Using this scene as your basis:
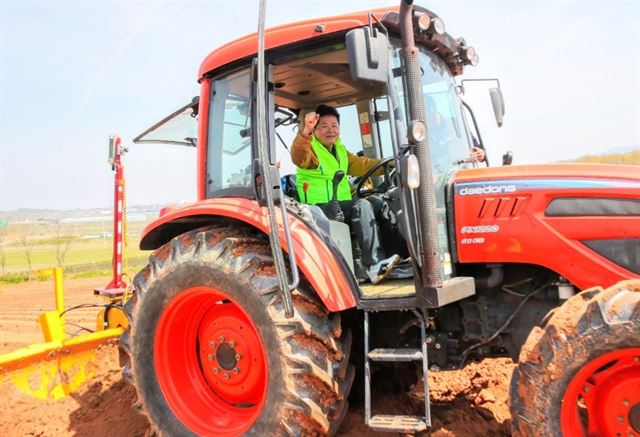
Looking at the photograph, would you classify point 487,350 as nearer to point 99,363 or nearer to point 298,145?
point 298,145

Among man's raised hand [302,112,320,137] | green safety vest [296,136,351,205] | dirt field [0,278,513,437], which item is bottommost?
dirt field [0,278,513,437]

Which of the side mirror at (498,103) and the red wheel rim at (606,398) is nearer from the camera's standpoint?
the red wheel rim at (606,398)

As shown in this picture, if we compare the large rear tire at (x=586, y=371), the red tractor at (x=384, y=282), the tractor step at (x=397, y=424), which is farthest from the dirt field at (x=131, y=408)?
the large rear tire at (x=586, y=371)

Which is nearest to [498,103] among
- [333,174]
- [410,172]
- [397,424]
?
[333,174]

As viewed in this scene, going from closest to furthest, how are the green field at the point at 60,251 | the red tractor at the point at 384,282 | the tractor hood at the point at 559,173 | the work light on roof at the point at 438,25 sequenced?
1. the red tractor at the point at 384,282
2. the tractor hood at the point at 559,173
3. the work light on roof at the point at 438,25
4. the green field at the point at 60,251

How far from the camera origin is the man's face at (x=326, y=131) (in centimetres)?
387

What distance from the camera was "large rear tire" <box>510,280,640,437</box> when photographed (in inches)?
87.3

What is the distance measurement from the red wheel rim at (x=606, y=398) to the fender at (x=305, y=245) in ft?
3.79

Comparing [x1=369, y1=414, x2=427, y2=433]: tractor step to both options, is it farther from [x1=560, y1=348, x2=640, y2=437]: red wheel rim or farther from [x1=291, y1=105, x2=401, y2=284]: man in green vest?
[x1=291, y1=105, x2=401, y2=284]: man in green vest

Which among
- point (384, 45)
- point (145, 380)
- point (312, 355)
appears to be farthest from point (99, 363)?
point (384, 45)

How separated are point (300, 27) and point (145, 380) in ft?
7.93

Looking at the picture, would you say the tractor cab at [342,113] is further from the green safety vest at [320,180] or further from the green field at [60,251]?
the green field at [60,251]

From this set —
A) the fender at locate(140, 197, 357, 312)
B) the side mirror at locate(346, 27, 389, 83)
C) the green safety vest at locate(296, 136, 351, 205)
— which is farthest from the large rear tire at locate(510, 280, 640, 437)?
the green safety vest at locate(296, 136, 351, 205)

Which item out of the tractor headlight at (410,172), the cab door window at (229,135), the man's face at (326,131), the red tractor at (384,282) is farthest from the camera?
the man's face at (326,131)
